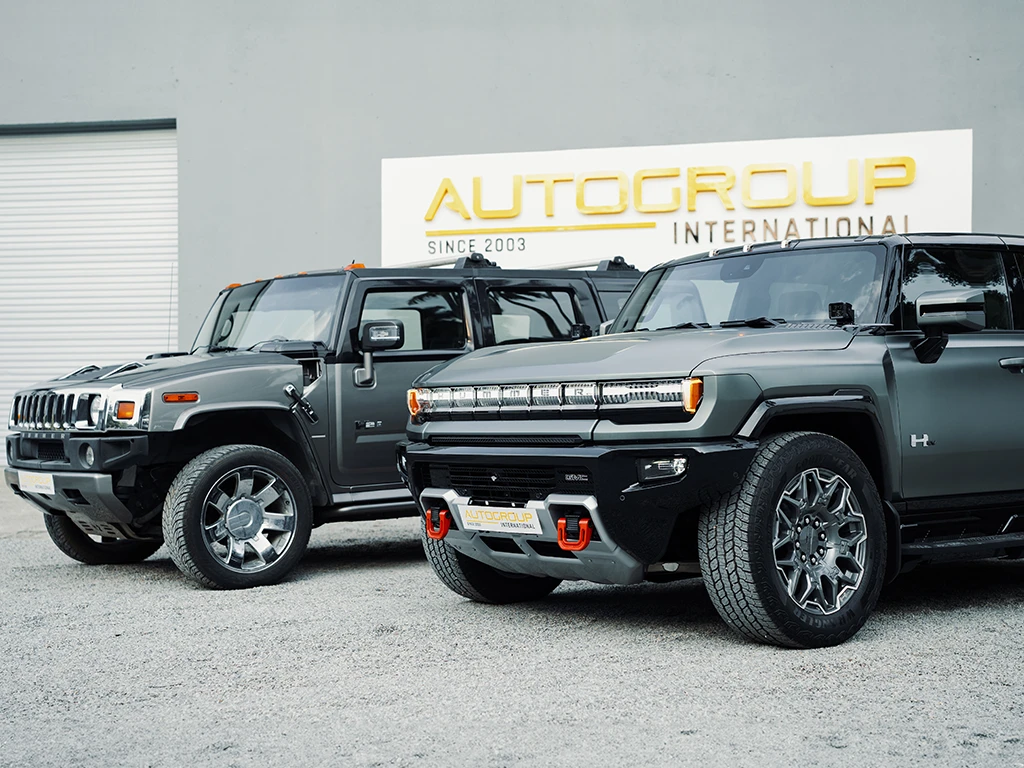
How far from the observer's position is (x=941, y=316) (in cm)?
598

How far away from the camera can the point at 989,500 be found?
6402 millimetres

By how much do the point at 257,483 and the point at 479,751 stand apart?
4327mm

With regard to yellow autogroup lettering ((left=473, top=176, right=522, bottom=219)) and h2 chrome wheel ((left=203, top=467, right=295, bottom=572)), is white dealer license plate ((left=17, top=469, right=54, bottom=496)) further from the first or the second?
yellow autogroup lettering ((left=473, top=176, right=522, bottom=219))

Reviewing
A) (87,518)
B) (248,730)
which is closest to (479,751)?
(248,730)

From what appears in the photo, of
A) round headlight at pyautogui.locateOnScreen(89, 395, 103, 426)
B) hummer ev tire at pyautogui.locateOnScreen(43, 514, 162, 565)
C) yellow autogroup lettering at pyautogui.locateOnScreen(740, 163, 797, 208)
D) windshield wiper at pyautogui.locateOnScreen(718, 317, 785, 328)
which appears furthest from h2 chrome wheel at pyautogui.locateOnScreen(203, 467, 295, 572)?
yellow autogroup lettering at pyautogui.locateOnScreen(740, 163, 797, 208)

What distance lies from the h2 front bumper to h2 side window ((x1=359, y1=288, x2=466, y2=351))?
8.98ft

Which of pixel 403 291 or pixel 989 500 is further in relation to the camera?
pixel 403 291

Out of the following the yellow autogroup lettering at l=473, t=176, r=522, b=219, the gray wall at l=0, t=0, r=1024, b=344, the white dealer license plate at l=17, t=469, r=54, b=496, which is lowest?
the white dealer license plate at l=17, t=469, r=54, b=496

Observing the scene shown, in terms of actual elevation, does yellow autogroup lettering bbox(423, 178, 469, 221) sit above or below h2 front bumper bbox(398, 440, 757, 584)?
above

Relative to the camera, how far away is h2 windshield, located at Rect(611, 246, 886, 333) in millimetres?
6367

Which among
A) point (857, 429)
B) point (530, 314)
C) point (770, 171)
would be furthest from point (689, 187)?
point (857, 429)

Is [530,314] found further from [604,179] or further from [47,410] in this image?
[604,179]

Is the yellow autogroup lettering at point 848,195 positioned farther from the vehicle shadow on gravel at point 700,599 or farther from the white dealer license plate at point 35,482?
the white dealer license plate at point 35,482

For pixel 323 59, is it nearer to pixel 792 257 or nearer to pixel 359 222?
pixel 359 222
